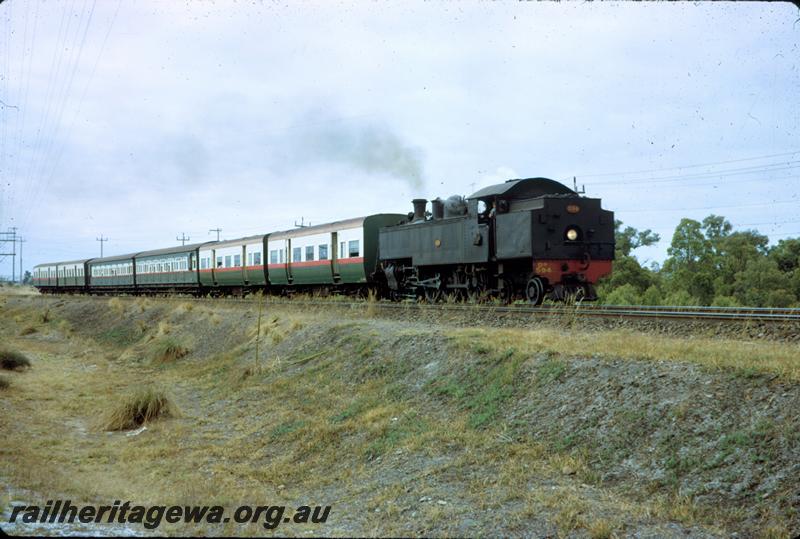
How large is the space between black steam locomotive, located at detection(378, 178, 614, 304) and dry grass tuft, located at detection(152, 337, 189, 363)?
8.59 metres

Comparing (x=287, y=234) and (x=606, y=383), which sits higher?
(x=287, y=234)

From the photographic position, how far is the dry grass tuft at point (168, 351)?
845 inches

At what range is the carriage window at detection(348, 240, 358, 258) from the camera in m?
24.8

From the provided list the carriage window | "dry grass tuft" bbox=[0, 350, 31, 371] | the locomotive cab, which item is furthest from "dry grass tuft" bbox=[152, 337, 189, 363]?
the locomotive cab

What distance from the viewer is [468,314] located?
50.1ft

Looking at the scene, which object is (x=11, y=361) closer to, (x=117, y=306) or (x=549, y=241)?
(x=549, y=241)

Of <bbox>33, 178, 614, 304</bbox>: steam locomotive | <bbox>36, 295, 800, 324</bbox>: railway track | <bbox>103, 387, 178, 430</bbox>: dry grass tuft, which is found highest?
<bbox>33, 178, 614, 304</bbox>: steam locomotive

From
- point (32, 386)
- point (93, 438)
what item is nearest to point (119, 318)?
point (32, 386)

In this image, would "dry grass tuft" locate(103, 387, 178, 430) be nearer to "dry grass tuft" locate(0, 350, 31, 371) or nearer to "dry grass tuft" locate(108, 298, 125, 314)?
"dry grass tuft" locate(0, 350, 31, 371)

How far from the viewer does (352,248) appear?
25125mm

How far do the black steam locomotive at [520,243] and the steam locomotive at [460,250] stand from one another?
25 mm

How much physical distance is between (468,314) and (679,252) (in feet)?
80.6

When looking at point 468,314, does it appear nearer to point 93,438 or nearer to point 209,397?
point 209,397

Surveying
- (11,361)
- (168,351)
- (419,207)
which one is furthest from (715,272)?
(11,361)
